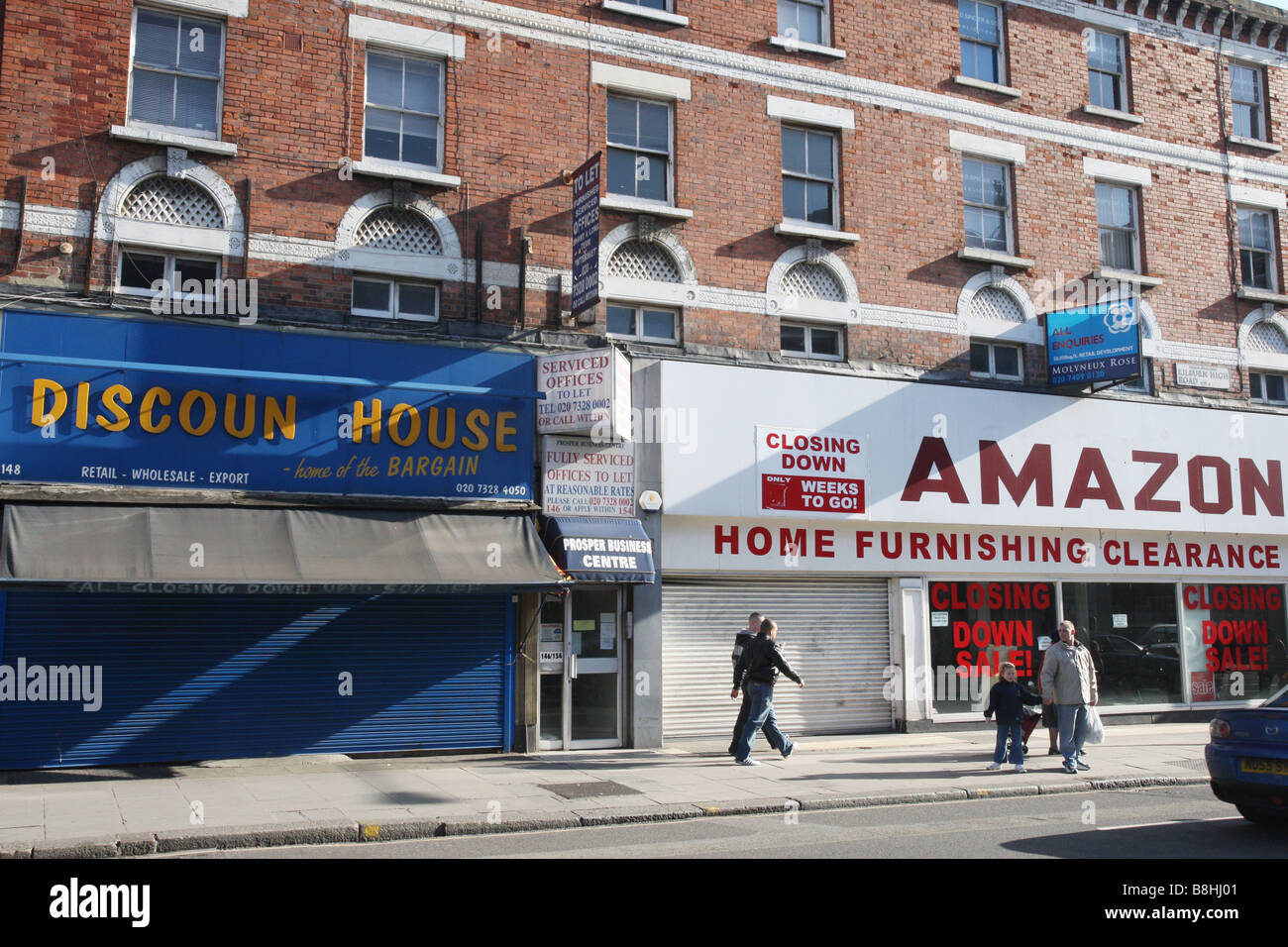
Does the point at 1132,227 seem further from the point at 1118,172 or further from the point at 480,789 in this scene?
the point at 480,789

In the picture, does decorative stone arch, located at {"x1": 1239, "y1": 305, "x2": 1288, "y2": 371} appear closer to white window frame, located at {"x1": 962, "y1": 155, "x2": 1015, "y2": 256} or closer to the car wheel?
white window frame, located at {"x1": 962, "y1": 155, "x2": 1015, "y2": 256}

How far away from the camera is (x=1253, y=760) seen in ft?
29.8

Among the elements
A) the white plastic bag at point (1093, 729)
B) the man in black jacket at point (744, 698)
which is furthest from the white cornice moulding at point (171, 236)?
the white plastic bag at point (1093, 729)

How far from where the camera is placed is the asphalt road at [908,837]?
8.56m

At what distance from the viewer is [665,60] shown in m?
16.2

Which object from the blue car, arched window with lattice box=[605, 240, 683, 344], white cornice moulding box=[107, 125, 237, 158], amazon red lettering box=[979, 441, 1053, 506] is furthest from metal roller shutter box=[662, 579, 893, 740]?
white cornice moulding box=[107, 125, 237, 158]

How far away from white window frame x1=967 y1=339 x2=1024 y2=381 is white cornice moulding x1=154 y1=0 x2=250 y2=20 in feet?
38.7

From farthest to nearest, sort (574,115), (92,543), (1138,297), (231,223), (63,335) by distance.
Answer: (1138,297), (574,115), (231,223), (63,335), (92,543)

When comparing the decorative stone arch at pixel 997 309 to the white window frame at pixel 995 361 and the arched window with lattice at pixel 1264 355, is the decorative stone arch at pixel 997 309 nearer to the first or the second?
the white window frame at pixel 995 361

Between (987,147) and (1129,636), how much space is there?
28.0 ft

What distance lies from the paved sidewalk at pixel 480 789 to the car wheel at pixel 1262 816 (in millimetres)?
2704
